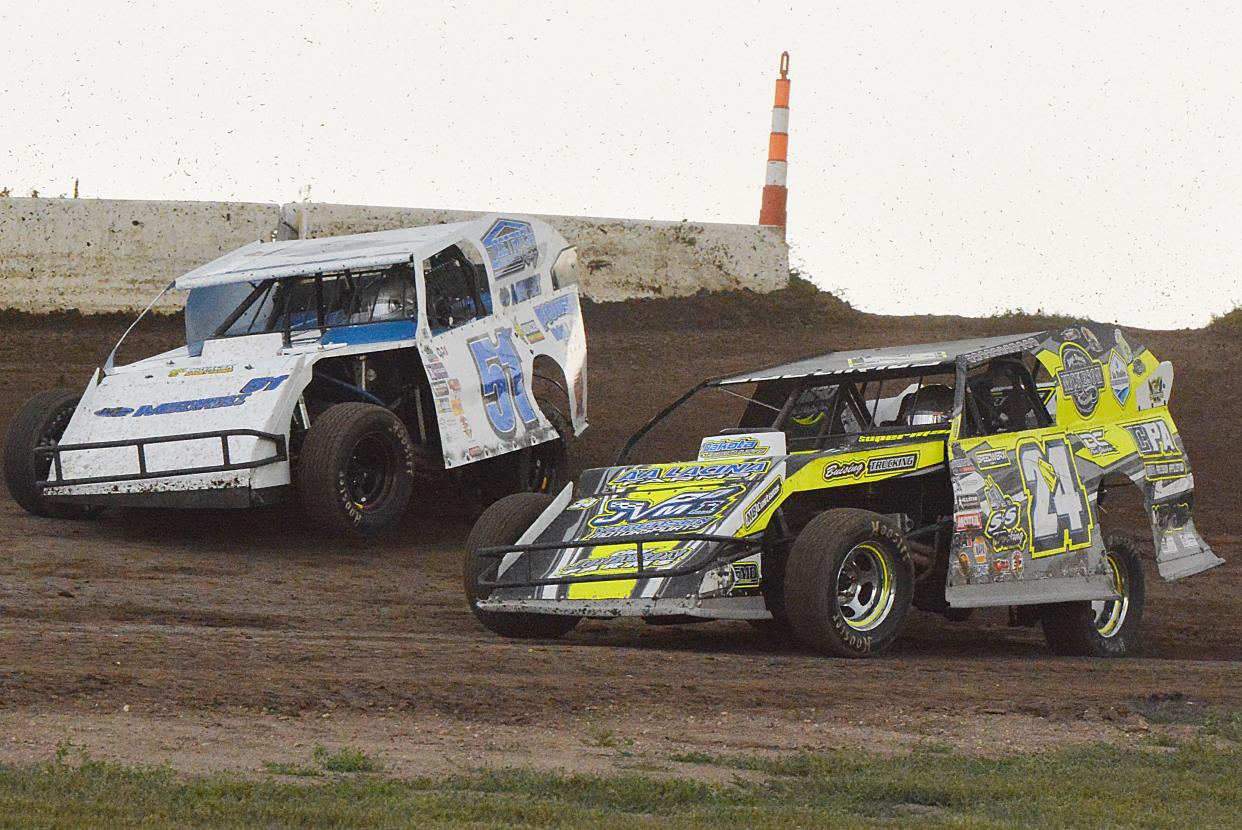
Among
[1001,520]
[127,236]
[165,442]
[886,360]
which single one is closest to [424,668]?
[1001,520]

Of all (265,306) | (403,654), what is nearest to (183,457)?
(265,306)

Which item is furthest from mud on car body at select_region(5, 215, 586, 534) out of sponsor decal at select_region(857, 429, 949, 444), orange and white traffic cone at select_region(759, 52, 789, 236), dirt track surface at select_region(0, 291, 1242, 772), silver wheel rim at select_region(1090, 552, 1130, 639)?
orange and white traffic cone at select_region(759, 52, 789, 236)

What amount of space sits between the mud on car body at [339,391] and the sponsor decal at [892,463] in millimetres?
3550

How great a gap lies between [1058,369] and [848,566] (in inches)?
79.3

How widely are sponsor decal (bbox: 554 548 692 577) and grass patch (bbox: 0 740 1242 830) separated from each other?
1939 millimetres

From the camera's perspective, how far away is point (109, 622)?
298 inches

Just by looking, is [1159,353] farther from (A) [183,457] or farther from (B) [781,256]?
(A) [183,457]

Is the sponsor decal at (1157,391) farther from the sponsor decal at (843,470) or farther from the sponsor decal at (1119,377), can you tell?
the sponsor decal at (843,470)

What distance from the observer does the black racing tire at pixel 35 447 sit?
10695 millimetres

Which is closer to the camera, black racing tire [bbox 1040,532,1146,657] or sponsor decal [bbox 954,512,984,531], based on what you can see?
sponsor decal [bbox 954,512,984,531]

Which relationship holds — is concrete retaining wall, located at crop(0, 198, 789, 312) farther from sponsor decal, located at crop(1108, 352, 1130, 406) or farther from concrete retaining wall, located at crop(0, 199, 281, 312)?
sponsor decal, located at crop(1108, 352, 1130, 406)

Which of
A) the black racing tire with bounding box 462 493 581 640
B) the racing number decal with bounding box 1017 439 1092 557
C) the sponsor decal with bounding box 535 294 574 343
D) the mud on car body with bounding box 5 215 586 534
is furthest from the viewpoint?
the sponsor decal with bounding box 535 294 574 343

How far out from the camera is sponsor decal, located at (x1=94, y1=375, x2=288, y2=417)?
10164 millimetres

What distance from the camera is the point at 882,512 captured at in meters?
8.27
